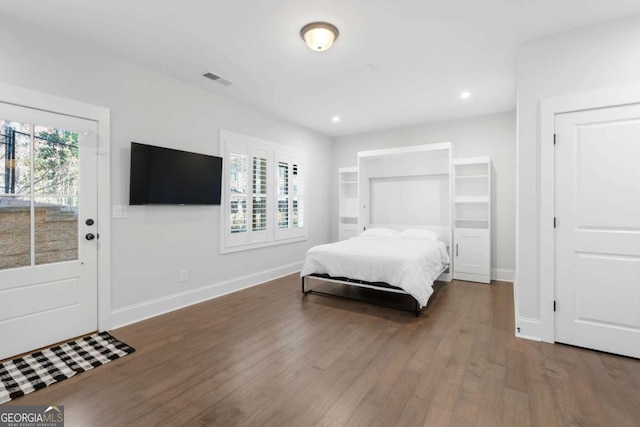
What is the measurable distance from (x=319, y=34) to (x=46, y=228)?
116 inches

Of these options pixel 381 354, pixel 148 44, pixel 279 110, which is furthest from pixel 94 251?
pixel 279 110

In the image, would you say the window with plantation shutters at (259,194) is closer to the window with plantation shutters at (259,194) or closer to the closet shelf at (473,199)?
the window with plantation shutters at (259,194)

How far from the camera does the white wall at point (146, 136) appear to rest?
262 centimetres

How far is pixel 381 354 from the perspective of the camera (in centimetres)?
250

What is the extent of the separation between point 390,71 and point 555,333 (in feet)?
10.2

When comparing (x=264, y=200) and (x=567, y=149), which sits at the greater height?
(x=567, y=149)

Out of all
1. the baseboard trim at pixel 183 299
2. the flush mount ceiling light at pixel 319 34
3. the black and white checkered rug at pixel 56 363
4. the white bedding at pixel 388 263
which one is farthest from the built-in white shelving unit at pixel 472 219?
the black and white checkered rug at pixel 56 363

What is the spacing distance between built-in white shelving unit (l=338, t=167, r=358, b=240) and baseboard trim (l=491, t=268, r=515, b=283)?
2.53m

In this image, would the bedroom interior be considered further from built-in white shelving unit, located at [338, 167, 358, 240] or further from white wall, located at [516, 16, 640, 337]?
built-in white shelving unit, located at [338, 167, 358, 240]

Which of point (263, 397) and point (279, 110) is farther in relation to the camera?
point (279, 110)

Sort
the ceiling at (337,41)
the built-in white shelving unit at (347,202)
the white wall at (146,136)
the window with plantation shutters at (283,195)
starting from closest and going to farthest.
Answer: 1. the ceiling at (337,41)
2. the white wall at (146,136)
3. the window with plantation shutters at (283,195)
4. the built-in white shelving unit at (347,202)

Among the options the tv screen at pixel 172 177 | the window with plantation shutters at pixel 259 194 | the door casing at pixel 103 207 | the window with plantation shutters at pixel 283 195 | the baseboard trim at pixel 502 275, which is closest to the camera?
the door casing at pixel 103 207

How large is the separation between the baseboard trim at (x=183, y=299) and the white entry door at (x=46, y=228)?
0.27 metres

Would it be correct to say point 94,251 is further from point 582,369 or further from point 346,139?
point 346,139
